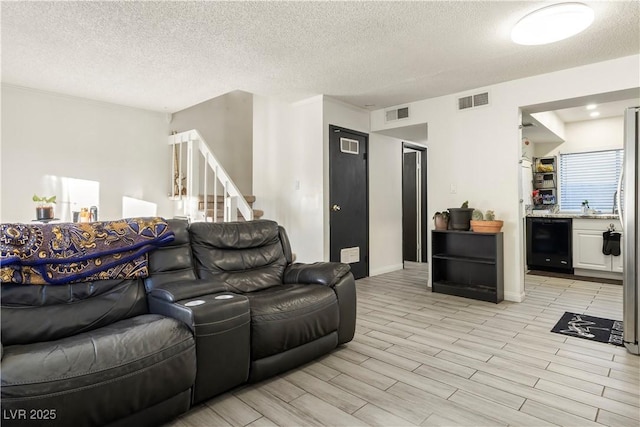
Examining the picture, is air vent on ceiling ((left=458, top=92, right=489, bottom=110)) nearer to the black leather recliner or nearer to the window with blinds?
the black leather recliner

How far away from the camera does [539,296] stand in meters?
4.21

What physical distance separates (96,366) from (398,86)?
3980 millimetres

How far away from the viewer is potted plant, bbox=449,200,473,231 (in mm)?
4234

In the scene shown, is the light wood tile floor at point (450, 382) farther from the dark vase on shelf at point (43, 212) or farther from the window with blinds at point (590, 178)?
the window with blinds at point (590, 178)

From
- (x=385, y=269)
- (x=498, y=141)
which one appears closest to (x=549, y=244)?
(x=498, y=141)

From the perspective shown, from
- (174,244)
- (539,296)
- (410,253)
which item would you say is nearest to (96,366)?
(174,244)

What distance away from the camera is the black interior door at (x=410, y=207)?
258 inches

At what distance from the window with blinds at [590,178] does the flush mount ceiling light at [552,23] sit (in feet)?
14.5

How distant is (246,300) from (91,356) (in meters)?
0.79

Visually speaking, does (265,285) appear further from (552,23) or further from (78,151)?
(78,151)

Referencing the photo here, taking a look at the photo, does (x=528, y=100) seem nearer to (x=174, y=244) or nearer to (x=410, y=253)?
(x=410, y=253)

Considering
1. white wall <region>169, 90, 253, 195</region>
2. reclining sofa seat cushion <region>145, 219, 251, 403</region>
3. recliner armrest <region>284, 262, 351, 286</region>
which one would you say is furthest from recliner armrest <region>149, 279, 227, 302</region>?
white wall <region>169, 90, 253, 195</region>

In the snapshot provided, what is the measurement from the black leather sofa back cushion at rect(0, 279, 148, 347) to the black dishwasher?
5.73 m

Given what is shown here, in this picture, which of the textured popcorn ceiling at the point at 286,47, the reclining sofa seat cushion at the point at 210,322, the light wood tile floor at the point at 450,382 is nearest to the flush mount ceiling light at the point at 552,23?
the textured popcorn ceiling at the point at 286,47
